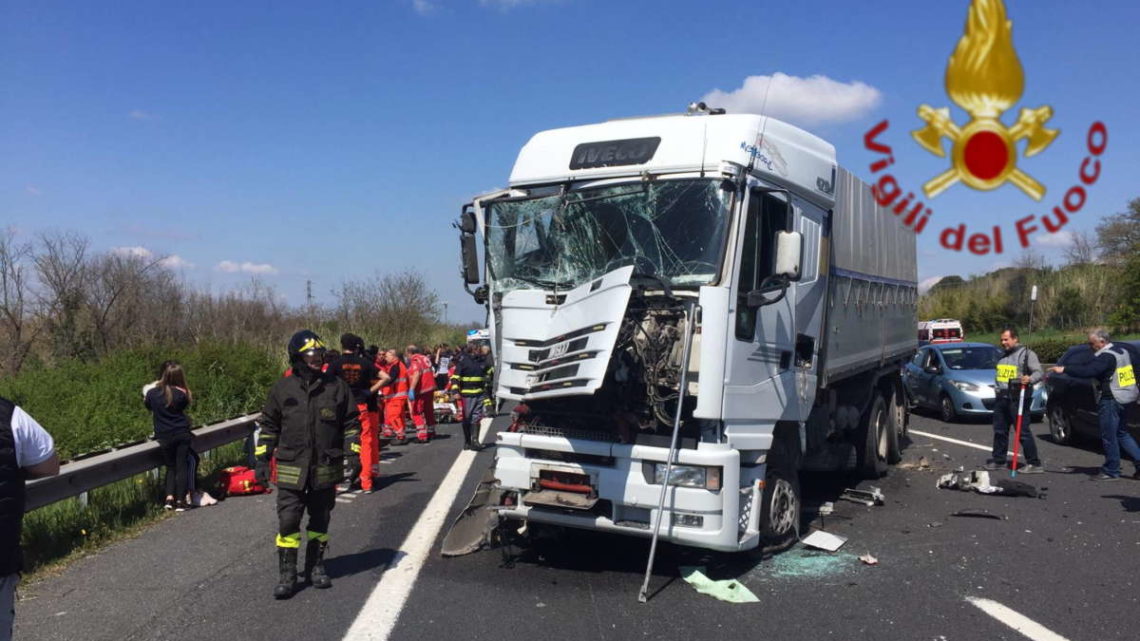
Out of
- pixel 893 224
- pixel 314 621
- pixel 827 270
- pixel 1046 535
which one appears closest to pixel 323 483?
pixel 314 621

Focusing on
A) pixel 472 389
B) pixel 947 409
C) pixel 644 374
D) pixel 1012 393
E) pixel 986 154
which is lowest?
pixel 947 409

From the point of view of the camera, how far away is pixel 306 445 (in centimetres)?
605

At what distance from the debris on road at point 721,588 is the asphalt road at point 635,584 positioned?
9 centimetres

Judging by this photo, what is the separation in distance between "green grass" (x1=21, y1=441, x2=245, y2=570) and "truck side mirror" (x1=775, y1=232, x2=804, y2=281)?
5.93 meters

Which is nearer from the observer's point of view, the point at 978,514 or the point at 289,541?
the point at 289,541

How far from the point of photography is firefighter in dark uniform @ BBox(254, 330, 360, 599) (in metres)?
6.03

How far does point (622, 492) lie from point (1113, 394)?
6.98 meters

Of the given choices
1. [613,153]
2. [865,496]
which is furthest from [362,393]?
[865,496]

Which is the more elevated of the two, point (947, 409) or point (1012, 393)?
point (1012, 393)

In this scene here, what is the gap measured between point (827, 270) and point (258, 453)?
4.96 metres

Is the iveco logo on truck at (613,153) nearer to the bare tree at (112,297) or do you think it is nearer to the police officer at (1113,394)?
the police officer at (1113,394)

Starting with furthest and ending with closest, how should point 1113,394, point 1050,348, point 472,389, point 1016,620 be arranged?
point 1050,348 → point 472,389 → point 1113,394 → point 1016,620

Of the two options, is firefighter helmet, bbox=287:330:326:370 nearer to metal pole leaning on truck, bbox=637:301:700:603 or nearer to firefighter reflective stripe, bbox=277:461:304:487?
firefighter reflective stripe, bbox=277:461:304:487

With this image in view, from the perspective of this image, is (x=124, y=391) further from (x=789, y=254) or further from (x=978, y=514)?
(x=978, y=514)
